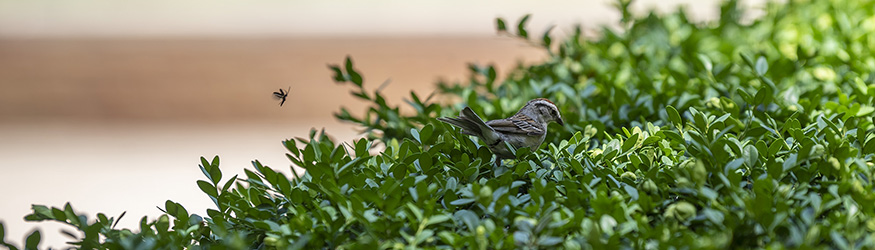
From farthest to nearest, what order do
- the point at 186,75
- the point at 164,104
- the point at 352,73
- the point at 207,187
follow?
the point at 186,75, the point at 164,104, the point at 352,73, the point at 207,187

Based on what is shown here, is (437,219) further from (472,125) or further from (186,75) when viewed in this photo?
(186,75)

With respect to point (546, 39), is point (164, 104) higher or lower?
higher

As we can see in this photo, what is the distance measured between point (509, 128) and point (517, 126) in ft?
0.08

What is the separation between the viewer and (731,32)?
399 cm

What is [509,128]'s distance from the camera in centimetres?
202

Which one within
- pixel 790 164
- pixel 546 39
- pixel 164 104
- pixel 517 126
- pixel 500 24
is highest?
pixel 164 104

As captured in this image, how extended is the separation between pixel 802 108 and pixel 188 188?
17.5 feet

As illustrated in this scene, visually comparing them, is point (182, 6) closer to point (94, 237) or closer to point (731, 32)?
point (731, 32)

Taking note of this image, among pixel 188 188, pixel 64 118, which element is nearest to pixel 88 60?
pixel 64 118

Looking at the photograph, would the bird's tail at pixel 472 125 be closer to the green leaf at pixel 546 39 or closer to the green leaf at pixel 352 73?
the green leaf at pixel 352 73

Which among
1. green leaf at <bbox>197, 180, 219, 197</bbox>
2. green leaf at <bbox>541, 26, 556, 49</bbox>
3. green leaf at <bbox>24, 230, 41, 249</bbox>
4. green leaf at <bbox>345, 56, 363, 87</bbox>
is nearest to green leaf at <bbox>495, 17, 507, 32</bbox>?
green leaf at <bbox>541, 26, 556, 49</bbox>

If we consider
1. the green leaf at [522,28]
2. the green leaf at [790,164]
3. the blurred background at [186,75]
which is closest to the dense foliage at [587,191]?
the green leaf at [790,164]

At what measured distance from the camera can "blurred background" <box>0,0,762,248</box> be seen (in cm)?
676

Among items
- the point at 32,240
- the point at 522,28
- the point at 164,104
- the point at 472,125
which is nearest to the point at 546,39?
the point at 522,28
